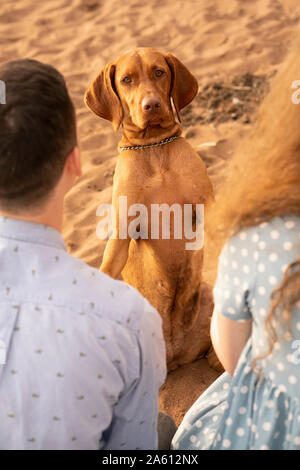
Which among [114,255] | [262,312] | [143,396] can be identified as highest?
[262,312]

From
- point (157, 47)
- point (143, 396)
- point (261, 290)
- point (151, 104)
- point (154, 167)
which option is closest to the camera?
point (261, 290)

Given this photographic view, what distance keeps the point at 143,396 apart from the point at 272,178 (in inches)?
27.8

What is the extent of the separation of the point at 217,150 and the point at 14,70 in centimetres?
332

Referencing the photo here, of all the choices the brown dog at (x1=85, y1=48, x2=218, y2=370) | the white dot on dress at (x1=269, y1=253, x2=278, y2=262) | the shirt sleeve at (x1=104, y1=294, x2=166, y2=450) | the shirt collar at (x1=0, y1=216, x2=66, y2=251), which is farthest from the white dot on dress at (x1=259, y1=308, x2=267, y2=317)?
the brown dog at (x1=85, y1=48, x2=218, y2=370)

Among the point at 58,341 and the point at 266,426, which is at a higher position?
the point at 58,341

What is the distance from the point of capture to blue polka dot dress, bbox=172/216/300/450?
1.31m

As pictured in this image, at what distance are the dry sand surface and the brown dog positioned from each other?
0.68 meters

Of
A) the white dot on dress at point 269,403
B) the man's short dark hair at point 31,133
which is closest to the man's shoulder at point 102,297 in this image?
the man's short dark hair at point 31,133

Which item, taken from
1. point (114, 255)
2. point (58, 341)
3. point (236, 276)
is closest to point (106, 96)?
point (114, 255)

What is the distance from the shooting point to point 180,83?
264 centimetres

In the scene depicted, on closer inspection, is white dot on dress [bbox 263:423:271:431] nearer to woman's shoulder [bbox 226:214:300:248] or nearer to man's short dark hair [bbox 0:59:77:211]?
woman's shoulder [bbox 226:214:300:248]

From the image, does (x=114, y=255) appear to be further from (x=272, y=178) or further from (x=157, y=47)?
(x=157, y=47)

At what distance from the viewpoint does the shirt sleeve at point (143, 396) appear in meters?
1.38
